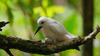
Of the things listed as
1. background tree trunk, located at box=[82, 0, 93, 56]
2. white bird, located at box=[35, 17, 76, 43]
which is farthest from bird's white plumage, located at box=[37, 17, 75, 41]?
background tree trunk, located at box=[82, 0, 93, 56]

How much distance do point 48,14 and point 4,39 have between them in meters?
1.05

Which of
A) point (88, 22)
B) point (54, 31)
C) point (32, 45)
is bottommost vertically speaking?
point (32, 45)

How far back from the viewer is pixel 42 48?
1.00 m

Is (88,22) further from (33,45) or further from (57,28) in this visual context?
(33,45)

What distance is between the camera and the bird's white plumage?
1174 mm

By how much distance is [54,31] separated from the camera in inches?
46.7

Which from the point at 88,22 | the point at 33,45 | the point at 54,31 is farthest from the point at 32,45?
the point at 88,22

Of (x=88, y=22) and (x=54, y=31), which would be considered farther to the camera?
(x=88, y=22)

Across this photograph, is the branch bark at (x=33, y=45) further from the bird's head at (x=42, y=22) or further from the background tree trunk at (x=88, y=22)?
the background tree trunk at (x=88, y=22)

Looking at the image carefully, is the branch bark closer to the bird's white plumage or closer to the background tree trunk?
the bird's white plumage

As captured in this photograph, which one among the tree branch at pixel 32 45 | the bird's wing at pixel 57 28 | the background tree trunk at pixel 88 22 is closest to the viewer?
the tree branch at pixel 32 45

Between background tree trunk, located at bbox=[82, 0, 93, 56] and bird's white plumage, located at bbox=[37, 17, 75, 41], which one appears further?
background tree trunk, located at bbox=[82, 0, 93, 56]

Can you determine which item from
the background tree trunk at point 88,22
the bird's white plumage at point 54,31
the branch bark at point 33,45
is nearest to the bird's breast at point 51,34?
the bird's white plumage at point 54,31

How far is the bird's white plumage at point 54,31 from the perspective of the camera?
1.17 meters
